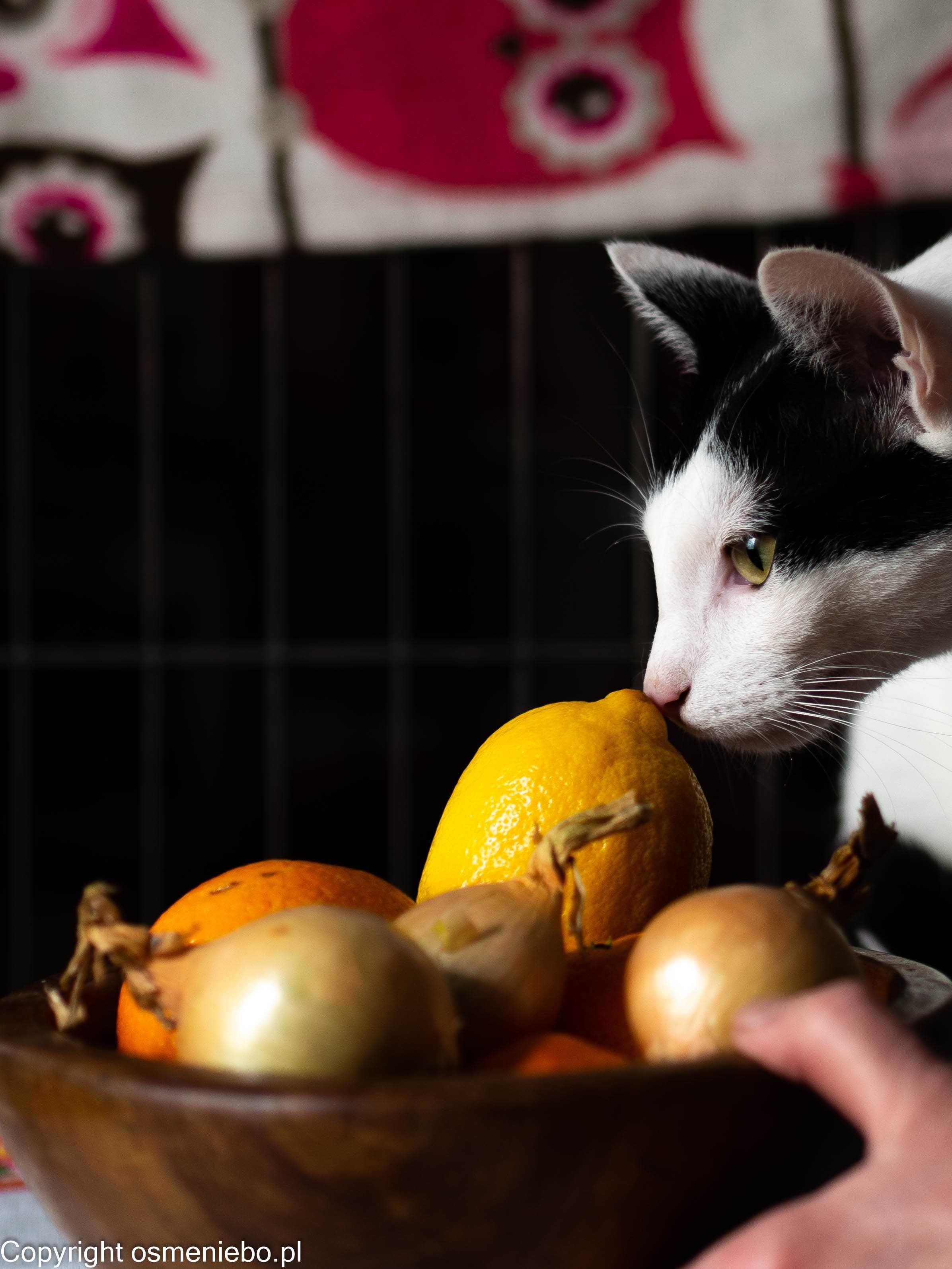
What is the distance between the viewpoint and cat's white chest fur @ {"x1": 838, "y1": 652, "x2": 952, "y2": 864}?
2.16 feet

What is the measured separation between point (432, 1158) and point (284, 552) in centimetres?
134

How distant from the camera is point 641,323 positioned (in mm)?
1355

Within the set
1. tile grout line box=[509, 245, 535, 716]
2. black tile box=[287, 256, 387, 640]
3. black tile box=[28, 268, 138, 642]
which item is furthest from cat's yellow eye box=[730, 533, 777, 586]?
black tile box=[28, 268, 138, 642]

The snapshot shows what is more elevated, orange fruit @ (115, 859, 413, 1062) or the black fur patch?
the black fur patch

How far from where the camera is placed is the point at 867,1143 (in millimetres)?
255

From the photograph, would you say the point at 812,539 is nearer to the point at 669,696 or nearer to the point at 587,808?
→ the point at 669,696

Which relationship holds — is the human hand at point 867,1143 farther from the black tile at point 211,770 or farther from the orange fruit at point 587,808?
the black tile at point 211,770

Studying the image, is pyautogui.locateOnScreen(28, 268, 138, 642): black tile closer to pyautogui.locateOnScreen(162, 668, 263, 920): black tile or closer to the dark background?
the dark background

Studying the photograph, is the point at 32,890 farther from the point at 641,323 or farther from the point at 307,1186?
the point at 307,1186

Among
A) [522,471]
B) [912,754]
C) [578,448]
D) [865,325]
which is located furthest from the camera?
[578,448]

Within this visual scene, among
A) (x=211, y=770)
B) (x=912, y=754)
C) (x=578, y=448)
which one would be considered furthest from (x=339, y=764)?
(x=912, y=754)

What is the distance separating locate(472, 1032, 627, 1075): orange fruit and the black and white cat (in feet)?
1.11

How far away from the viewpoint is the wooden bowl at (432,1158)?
23cm

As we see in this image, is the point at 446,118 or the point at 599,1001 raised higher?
the point at 446,118
